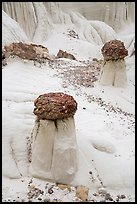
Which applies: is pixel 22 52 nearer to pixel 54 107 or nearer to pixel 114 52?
pixel 114 52

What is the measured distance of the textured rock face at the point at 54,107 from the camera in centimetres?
536

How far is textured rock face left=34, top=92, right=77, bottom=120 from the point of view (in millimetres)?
5363

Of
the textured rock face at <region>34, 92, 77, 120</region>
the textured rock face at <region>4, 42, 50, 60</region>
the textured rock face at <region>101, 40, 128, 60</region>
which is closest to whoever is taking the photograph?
the textured rock face at <region>34, 92, 77, 120</region>

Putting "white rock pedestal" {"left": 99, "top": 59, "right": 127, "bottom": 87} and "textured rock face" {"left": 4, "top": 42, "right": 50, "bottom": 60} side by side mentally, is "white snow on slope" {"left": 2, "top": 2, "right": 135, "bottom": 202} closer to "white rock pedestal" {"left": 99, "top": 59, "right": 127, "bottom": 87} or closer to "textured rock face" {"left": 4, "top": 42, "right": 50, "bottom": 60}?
"white rock pedestal" {"left": 99, "top": 59, "right": 127, "bottom": 87}

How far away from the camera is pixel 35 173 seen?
18.0ft

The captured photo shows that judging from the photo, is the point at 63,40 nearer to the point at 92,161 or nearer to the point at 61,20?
the point at 61,20

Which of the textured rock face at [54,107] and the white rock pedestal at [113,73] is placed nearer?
the textured rock face at [54,107]

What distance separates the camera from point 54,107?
17.7 ft

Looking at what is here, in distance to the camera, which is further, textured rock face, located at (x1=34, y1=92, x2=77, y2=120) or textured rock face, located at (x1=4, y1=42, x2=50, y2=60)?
textured rock face, located at (x1=4, y1=42, x2=50, y2=60)

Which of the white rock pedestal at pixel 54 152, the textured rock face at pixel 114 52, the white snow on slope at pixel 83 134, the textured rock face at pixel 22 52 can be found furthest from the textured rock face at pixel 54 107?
the textured rock face at pixel 22 52

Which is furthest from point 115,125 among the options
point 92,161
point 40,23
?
point 40,23

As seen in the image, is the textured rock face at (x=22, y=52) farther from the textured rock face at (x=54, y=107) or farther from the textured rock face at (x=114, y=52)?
the textured rock face at (x=54, y=107)

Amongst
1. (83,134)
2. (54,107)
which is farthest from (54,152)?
(83,134)

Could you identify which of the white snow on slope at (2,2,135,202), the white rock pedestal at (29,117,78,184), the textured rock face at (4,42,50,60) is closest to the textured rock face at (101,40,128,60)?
the white snow on slope at (2,2,135,202)
